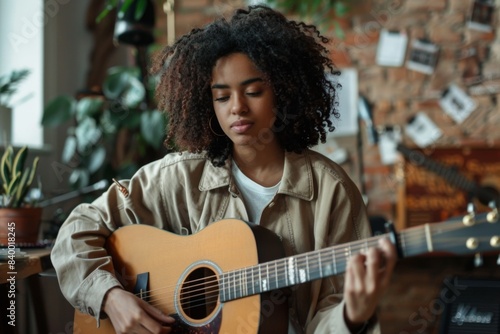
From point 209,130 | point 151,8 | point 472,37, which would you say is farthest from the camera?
point 472,37

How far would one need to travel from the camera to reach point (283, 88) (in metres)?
1.43

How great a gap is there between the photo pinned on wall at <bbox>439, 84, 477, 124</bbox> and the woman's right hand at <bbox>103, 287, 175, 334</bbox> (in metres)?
2.26

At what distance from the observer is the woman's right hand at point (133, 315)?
4.30 feet

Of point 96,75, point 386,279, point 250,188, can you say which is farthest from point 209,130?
point 96,75

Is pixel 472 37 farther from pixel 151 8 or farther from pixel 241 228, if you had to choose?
pixel 241 228

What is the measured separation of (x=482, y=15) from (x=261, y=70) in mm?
2168

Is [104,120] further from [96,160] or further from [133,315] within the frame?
[133,315]

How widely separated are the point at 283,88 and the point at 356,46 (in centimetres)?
191

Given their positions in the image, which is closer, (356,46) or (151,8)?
(151,8)

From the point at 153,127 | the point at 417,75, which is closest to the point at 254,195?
the point at 153,127

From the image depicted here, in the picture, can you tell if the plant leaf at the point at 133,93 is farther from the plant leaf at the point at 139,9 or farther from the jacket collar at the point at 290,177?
the jacket collar at the point at 290,177

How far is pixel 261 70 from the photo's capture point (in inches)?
54.9

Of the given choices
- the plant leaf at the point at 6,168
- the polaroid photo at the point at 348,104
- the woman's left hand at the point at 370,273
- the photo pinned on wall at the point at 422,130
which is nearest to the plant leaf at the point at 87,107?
the plant leaf at the point at 6,168
